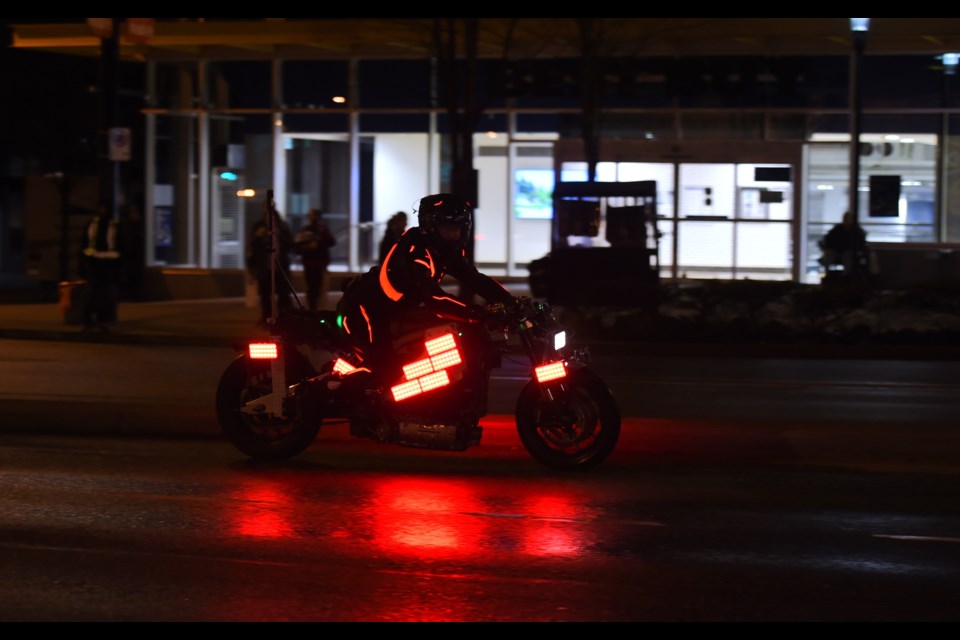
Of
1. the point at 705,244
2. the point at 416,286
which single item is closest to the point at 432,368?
the point at 416,286

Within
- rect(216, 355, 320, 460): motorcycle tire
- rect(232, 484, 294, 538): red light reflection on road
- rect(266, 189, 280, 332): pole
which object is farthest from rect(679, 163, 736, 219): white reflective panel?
rect(232, 484, 294, 538): red light reflection on road

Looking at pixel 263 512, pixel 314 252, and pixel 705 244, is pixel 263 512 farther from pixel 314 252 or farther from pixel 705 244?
pixel 705 244

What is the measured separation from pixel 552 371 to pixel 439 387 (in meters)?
0.72

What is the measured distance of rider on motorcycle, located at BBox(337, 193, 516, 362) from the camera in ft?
28.0

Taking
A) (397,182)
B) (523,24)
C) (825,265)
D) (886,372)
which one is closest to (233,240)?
(397,182)

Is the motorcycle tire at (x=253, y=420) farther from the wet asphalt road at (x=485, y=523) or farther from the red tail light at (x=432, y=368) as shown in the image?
the red tail light at (x=432, y=368)

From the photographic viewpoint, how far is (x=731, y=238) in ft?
89.1

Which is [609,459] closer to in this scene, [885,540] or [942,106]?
[885,540]

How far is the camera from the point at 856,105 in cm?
2291

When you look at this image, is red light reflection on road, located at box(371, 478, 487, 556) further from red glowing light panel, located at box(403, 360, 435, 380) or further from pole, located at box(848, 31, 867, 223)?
pole, located at box(848, 31, 867, 223)

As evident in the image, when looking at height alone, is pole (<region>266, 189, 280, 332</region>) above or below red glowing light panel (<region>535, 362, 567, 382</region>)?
above

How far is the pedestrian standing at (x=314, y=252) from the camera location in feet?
66.3

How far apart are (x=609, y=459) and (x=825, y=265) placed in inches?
674

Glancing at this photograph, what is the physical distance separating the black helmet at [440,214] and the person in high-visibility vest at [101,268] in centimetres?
1152
